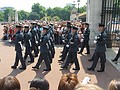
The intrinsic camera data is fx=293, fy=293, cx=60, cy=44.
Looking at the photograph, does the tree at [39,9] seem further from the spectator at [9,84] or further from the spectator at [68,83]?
the spectator at [9,84]

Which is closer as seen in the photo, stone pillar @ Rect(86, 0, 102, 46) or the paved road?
the paved road

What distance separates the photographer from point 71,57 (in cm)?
983

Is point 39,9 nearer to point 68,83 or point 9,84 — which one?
point 68,83

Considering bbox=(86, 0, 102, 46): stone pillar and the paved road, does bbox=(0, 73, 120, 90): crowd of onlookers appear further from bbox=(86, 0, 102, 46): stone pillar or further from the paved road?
bbox=(86, 0, 102, 46): stone pillar

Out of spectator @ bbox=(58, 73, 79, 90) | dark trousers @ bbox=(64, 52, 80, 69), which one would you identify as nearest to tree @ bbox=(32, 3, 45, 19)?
dark trousers @ bbox=(64, 52, 80, 69)

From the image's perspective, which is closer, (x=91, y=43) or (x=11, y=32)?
(x=91, y=43)

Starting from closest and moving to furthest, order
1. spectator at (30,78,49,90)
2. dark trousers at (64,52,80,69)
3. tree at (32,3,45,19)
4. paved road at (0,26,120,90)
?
1. spectator at (30,78,49,90)
2. paved road at (0,26,120,90)
3. dark trousers at (64,52,80,69)
4. tree at (32,3,45,19)

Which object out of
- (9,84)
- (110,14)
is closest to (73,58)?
(110,14)

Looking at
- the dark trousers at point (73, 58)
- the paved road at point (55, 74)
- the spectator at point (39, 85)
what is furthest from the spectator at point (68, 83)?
the dark trousers at point (73, 58)

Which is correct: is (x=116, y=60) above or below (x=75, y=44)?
below

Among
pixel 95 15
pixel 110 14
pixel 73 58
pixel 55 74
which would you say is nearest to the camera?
pixel 55 74

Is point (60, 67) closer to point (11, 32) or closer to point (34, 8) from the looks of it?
point (11, 32)

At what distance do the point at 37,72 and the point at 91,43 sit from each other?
6285mm

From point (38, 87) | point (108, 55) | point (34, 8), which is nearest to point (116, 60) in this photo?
point (108, 55)
